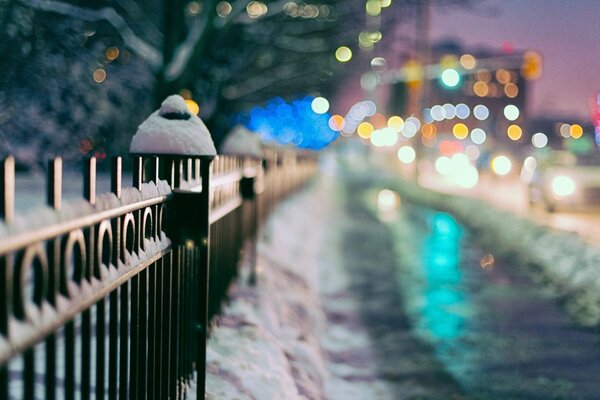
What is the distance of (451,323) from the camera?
28.8ft

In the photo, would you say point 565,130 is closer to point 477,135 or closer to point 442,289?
point 477,135

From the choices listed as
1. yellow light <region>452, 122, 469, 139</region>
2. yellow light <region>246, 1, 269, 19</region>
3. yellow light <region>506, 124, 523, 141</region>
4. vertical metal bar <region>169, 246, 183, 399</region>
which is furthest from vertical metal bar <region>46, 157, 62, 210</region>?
yellow light <region>452, 122, 469, 139</region>

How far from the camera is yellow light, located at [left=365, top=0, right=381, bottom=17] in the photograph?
19.2 m

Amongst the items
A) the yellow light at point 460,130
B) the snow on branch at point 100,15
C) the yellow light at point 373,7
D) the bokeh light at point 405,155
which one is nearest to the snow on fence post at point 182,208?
the snow on branch at point 100,15

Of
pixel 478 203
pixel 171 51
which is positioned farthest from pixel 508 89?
pixel 171 51

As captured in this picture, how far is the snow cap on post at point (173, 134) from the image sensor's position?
461 centimetres

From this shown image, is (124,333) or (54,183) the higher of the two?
(54,183)

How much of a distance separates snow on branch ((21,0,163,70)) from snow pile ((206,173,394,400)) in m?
4.13

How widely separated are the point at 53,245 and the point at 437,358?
5413 millimetres

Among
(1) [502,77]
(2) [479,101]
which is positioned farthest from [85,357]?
(2) [479,101]

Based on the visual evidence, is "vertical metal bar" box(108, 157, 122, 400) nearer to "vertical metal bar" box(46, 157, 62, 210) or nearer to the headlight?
"vertical metal bar" box(46, 157, 62, 210)

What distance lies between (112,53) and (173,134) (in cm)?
1374

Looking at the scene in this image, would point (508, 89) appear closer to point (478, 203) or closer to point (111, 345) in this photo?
point (478, 203)

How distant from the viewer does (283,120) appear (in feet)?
174
